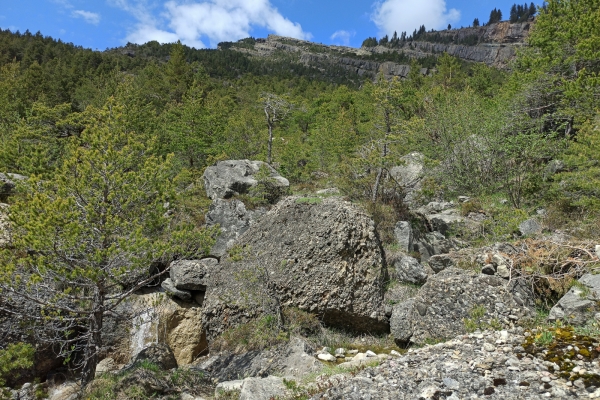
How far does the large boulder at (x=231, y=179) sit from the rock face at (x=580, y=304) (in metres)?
14.0

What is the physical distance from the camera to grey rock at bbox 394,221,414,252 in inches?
527

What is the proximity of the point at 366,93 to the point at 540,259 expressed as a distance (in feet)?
141

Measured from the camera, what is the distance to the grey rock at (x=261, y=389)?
6.11 m

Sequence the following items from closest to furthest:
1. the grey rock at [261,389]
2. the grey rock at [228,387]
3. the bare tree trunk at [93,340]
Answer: the grey rock at [261,389] < the grey rock at [228,387] < the bare tree trunk at [93,340]

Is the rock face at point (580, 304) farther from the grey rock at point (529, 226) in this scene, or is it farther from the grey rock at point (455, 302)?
the grey rock at point (529, 226)

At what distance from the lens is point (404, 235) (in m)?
13.6

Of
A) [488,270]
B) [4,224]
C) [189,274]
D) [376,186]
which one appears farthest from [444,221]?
[4,224]

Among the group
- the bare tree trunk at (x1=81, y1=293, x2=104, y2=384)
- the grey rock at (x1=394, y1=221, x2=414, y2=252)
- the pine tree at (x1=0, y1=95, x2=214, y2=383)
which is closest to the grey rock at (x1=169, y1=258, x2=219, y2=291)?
the pine tree at (x1=0, y1=95, x2=214, y2=383)

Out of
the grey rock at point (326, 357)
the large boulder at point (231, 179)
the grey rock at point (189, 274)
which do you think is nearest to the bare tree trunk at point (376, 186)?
the large boulder at point (231, 179)

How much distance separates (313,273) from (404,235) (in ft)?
15.2

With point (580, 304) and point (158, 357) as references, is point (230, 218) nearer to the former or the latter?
point (158, 357)

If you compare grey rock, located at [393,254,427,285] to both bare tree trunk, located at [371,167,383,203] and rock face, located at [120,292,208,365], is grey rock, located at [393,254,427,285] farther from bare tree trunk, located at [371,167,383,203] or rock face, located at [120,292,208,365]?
rock face, located at [120,292,208,365]

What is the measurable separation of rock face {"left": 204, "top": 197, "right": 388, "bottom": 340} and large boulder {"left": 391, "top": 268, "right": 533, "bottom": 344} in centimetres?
199

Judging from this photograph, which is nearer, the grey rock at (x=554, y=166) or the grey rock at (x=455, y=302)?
the grey rock at (x=455, y=302)
